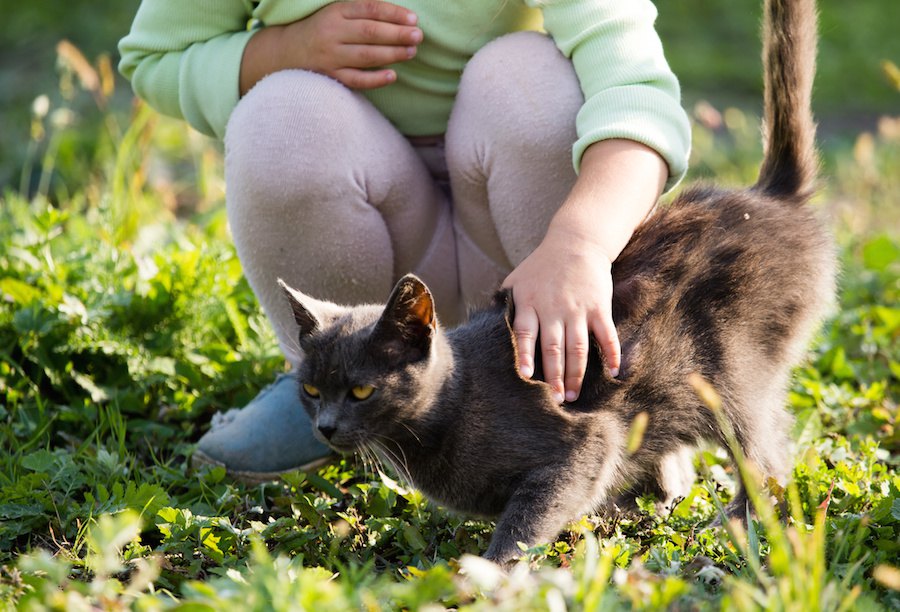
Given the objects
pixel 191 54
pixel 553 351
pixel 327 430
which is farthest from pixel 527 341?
pixel 191 54

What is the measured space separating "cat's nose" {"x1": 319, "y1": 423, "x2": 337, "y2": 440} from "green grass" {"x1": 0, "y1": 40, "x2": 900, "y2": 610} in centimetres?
16

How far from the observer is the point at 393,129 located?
7.13 ft

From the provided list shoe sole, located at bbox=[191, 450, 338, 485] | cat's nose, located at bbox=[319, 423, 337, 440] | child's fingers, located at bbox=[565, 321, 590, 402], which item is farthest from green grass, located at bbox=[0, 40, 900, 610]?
child's fingers, located at bbox=[565, 321, 590, 402]

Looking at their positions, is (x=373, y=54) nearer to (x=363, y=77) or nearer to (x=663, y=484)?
(x=363, y=77)

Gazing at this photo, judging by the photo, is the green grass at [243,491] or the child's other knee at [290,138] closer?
the green grass at [243,491]

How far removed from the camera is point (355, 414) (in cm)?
172

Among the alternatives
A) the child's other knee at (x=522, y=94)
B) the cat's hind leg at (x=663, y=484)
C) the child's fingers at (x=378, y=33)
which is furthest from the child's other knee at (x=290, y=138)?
the cat's hind leg at (x=663, y=484)

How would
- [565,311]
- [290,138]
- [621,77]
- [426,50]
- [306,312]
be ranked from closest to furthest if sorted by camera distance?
[565,311] < [306,312] < [621,77] < [290,138] < [426,50]

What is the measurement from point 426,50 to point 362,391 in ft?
2.82

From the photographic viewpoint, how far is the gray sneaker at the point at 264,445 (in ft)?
6.80

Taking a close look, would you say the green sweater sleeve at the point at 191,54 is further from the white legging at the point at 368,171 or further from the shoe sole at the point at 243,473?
the shoe sole at the point at 243,473

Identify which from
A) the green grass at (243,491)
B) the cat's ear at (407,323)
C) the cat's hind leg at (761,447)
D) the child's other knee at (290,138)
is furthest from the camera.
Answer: the child's other knee at (290,138)

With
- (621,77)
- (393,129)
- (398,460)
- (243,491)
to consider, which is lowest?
(243,491)

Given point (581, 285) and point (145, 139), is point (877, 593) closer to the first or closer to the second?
point (581, 285)
